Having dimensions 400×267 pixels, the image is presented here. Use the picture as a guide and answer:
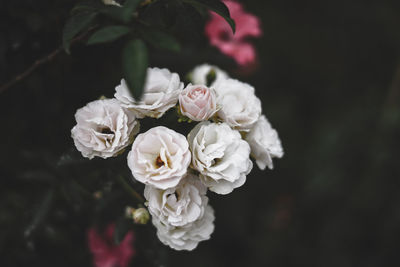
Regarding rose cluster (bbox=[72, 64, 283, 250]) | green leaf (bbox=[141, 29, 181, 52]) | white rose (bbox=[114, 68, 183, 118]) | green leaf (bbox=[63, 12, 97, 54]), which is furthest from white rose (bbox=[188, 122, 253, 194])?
green leaf (bbox=[63, 12, 97, 54])

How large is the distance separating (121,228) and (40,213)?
30cm

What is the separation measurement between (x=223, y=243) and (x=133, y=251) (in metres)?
0.79

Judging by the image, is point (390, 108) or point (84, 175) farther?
point (390, 108)

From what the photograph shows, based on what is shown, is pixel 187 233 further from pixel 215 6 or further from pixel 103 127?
A: pixel 215 6

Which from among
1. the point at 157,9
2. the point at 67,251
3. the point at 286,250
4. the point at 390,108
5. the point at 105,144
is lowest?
the point at 286,250

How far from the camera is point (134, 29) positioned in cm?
81

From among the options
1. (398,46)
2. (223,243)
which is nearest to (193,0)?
(223,243)

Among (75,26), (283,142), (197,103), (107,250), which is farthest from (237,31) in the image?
(283,142)

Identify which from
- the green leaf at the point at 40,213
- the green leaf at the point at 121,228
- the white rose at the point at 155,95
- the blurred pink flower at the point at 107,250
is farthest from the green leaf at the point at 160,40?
the blurred pink flower at the point at 107,250

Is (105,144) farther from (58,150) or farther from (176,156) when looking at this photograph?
(58,150)

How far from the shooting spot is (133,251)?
1.58m

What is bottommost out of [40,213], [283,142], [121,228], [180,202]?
[283,142]

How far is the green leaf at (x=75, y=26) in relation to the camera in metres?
0.81

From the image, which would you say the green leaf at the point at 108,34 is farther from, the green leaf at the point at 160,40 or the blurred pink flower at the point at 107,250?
the blurred pink flower at the point at 107,250
